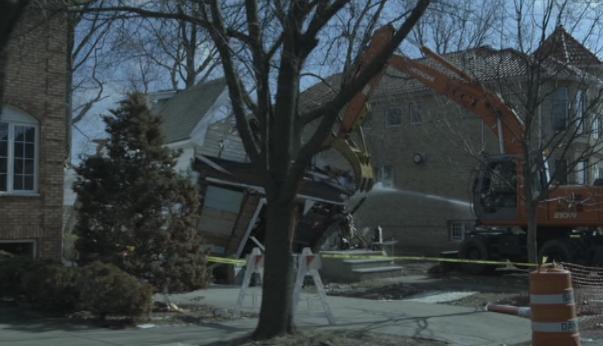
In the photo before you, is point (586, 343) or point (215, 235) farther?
point (215, 235)

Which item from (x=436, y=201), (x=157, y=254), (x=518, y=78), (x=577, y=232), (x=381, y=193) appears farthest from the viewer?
(x=381, y=193)

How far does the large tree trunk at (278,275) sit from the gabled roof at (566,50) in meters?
7.12

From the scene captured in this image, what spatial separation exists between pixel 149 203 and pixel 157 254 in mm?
858

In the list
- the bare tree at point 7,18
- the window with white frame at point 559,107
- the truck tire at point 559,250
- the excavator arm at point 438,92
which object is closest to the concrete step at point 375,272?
the excavator arm at point 438,92

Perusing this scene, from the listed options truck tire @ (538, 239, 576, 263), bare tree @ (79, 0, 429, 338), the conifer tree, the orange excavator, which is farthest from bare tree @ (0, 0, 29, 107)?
truck tire @ (538, 239, 576, 263)

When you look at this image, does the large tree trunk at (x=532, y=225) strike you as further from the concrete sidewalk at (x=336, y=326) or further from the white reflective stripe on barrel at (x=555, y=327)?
the white reflective stripe on barrel at (x=555, y=327)

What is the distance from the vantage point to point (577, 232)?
19.4 meters

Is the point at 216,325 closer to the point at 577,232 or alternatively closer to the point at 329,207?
the point at 329,207

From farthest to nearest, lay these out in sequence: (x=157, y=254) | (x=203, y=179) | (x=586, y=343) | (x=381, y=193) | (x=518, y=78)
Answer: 1. (x=381, y=193)
2. (x=203, y=179)
3. (x=518, y=78)
4. (x=157, y=254)
5. (x=586, y=343)

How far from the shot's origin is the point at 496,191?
19.8m

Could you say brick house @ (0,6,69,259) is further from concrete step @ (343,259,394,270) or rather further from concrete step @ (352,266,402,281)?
concrete step @ (352,266,402,281)

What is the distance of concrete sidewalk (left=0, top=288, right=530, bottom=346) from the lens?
9.37 metres

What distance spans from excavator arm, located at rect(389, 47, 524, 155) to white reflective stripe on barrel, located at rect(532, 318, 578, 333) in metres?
8.63

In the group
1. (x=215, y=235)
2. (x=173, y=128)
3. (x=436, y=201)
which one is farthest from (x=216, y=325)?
(x=436, y=201)
